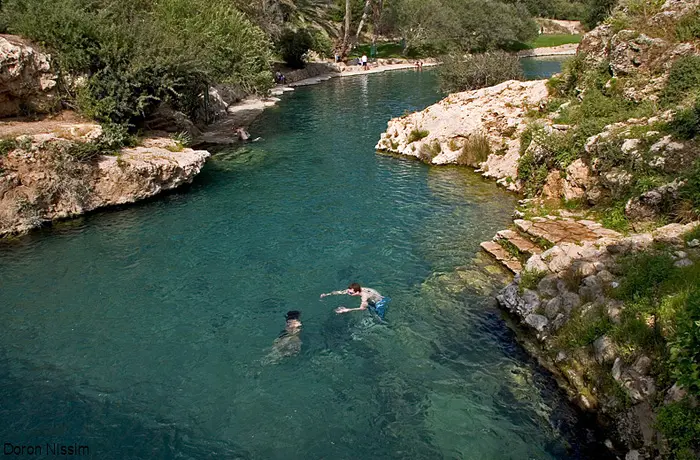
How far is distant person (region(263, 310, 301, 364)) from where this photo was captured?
14.1 meters

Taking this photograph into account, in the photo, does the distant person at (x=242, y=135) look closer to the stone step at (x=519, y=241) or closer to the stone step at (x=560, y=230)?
the stone step at (x=519, y=241)

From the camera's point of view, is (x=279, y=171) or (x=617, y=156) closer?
(x=617, y=156)

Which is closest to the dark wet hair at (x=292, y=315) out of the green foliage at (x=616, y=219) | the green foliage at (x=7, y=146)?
the green foliage at (x=616, y=219)

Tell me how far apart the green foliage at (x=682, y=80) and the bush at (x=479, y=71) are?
70.8 ft

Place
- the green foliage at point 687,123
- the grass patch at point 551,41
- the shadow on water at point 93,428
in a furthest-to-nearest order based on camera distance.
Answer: the grass patch at point 551,41
the green foliage at point 687,123
the shadow on water at point 93,428

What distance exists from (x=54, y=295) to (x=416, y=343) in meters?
12.0

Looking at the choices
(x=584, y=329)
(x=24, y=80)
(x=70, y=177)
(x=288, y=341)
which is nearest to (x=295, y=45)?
(x=24, y=80)

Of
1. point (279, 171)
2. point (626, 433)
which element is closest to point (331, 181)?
point (279, 171)

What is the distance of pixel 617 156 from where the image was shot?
810 inches

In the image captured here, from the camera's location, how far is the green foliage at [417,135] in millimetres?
34556

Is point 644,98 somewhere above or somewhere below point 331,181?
above

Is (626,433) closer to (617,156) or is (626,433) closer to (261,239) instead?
(617,156)

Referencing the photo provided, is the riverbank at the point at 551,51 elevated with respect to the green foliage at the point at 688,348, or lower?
elevated

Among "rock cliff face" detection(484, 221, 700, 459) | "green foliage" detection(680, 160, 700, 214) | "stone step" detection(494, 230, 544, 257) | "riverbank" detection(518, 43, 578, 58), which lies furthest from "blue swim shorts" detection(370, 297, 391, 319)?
"riverbank" detection(518, 43, 578, 58)
